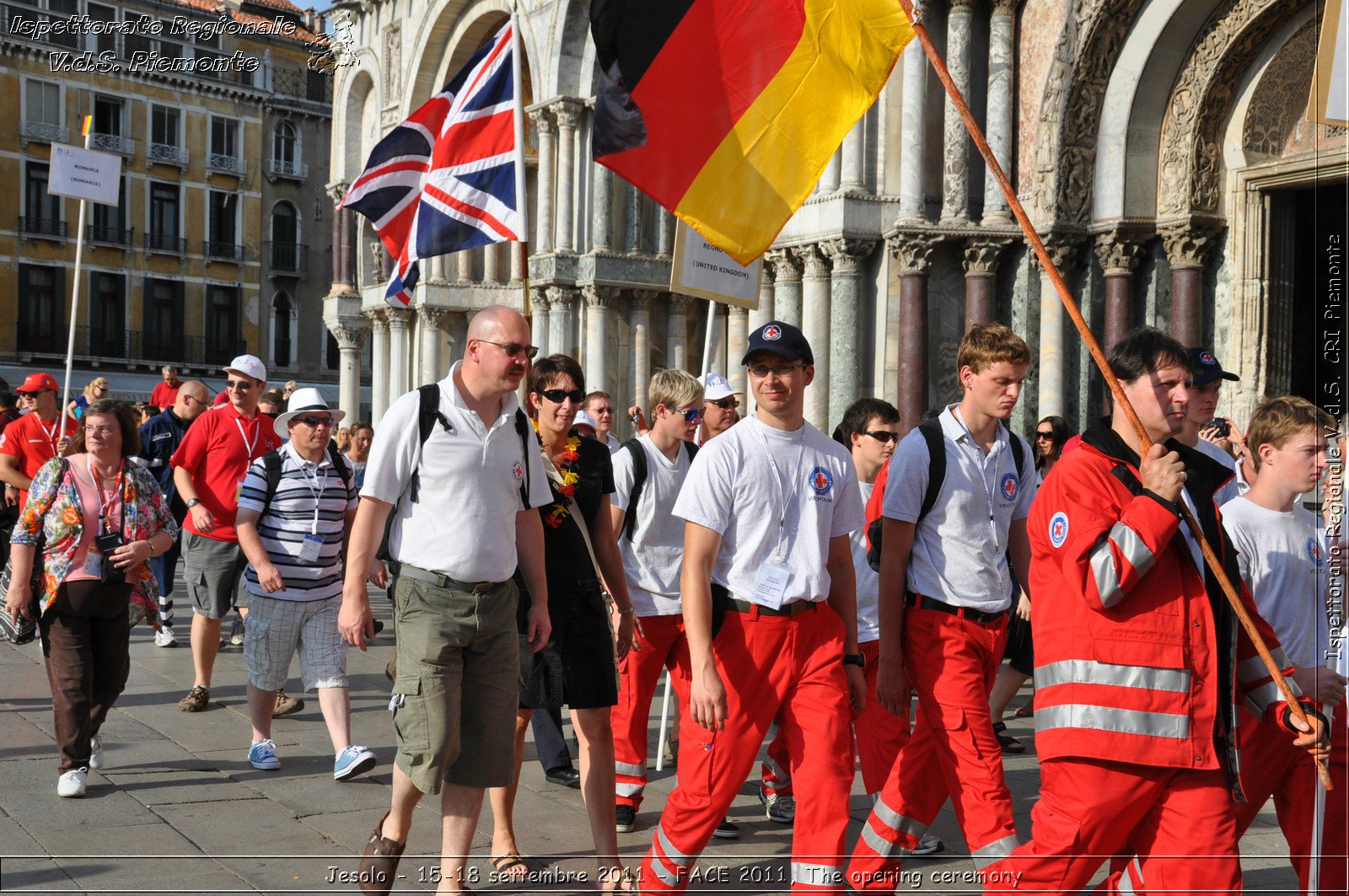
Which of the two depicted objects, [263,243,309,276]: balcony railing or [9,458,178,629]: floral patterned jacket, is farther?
[263,243,309,276]: balcony railing

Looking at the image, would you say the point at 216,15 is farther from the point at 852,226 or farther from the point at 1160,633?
the point at 1160,633

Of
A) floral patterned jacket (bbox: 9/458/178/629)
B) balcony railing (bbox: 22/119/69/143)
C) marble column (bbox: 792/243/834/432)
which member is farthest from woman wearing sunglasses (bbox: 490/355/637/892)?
balcony railing (bbox: 22/119/69/143)

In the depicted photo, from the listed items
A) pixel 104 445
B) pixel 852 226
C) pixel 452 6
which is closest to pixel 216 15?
pixel 452 6

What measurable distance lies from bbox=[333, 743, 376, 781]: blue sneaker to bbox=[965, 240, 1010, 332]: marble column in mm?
7538

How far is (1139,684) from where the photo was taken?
11.3ft

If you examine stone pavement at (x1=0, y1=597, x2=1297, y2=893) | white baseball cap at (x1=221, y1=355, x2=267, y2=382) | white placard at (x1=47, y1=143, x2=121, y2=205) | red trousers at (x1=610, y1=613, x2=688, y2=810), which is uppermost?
white placard at (x1=47, y1=143, x2=121, y2=205)

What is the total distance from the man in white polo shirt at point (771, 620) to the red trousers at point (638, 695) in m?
1.52

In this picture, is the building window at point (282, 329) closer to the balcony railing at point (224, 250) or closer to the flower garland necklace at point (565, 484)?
the balcony railing at point (224, 250)

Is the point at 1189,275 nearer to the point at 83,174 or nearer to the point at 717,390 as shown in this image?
the point at 717,390

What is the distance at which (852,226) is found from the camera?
12.4 metres

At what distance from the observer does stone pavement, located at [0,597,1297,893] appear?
495 cm

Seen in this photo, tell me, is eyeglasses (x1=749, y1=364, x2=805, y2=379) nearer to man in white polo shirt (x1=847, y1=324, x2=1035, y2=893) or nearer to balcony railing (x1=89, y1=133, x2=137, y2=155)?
man in white polo shirt (x1=847, y1=324, x2=1035, y2=893)

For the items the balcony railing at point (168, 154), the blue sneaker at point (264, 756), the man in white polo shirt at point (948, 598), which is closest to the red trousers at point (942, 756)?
the man in white polo shirt at point (948, 598)

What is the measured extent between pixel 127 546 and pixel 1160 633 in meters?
4.89
